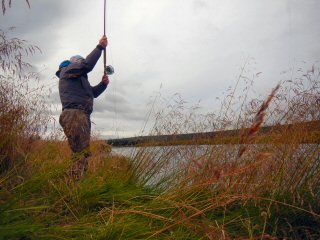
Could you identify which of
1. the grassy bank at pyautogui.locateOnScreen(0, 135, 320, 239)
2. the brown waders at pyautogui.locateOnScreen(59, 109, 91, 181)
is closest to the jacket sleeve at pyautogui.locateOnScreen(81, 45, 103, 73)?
the brown waders at pyautogui.locateOnScreen(59, 109, 91, 181)

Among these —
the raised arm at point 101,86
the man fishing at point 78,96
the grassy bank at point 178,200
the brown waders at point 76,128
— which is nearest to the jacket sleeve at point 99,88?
the raised arm at point 101,86

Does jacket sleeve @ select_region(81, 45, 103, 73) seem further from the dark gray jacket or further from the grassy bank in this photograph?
the grassy bank

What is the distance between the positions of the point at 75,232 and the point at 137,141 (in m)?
2.70

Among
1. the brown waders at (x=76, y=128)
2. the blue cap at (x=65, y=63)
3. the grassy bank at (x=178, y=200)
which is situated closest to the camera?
the grassy bank at (x=178, y=200)

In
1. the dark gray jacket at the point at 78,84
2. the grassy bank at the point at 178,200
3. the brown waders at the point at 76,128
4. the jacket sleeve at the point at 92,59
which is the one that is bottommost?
the grassy bank at the point at 178,200

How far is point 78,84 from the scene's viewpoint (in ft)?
16.7

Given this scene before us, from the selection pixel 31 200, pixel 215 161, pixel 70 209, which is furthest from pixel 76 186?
pixel 215 161

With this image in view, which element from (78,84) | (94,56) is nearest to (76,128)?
(78,84)

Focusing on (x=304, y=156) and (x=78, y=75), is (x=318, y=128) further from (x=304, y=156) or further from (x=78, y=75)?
(x=78, y=75)

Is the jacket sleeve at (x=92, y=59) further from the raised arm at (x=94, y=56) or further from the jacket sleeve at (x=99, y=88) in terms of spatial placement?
the jacket sleeve at (x=99, y=88)

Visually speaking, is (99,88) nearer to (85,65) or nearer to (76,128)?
(85,65)

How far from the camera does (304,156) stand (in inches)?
116

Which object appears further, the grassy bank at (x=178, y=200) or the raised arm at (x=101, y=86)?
the raised arm at (x=101, y=86)

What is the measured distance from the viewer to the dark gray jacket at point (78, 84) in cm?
496
